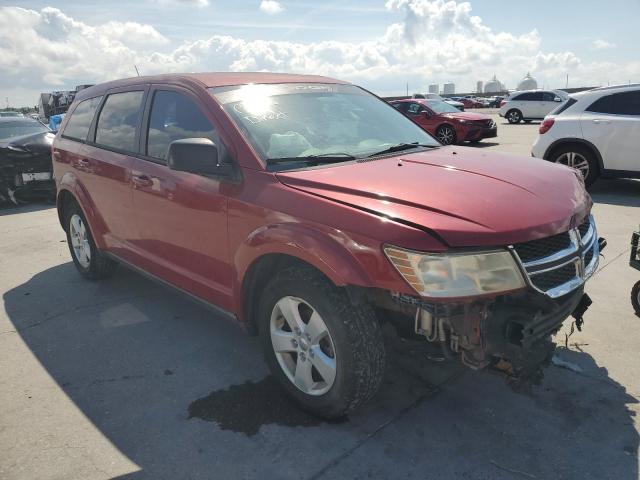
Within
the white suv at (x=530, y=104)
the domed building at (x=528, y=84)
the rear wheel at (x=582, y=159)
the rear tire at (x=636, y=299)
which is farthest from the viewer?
the domed building at (x=528, y=84)

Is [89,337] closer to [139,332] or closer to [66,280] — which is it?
[139,332]

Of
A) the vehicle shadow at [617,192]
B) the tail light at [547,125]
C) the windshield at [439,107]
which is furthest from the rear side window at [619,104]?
the windshield at [439,107]

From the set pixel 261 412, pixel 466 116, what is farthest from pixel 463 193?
pixel 466 116

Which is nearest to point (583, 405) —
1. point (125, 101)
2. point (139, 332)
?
point (139, 332)

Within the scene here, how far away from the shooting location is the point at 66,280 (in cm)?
527

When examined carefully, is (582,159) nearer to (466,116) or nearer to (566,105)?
(566,105)

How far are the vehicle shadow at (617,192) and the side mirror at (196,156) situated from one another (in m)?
6.48

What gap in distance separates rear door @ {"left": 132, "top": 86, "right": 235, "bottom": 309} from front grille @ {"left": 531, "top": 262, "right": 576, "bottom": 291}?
1686 mm

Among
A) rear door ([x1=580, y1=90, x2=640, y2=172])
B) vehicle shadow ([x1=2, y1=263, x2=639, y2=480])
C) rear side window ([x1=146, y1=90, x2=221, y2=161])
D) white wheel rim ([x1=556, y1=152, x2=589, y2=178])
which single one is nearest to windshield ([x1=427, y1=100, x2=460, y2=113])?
white wheel rim ([x1=556, y1=152, x2=589, y2=178])

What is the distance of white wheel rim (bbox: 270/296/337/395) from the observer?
2.65m

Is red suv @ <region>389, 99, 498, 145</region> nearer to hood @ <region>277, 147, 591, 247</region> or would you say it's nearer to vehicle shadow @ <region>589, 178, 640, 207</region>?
vehicle shadow @ <region>589, 178, 640, 207</region>

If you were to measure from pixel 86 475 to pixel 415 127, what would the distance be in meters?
3.08

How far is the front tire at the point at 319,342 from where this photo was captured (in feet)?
8.18

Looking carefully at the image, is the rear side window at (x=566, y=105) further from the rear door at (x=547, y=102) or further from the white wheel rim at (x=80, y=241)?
the rear door at (x=547, y=102)
